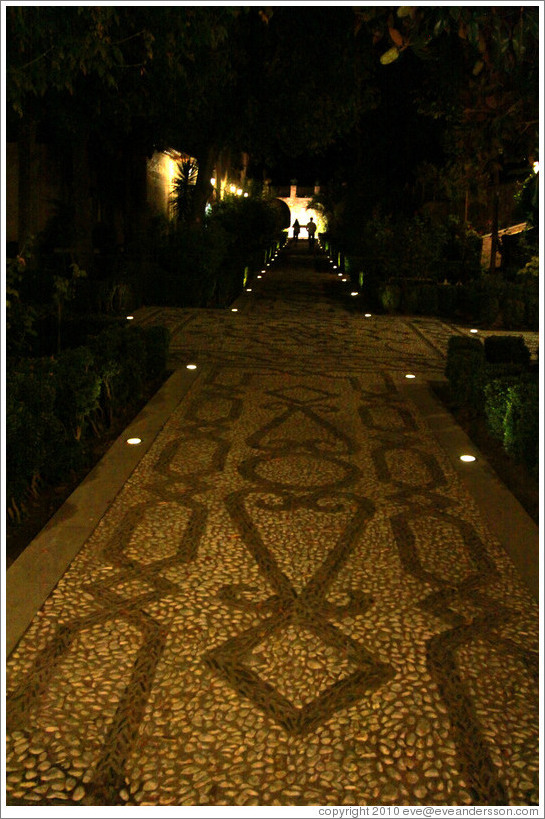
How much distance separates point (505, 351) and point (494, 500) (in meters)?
3.56

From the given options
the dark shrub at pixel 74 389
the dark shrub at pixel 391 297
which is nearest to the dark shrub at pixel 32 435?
the dark shrub at pixel 74 389

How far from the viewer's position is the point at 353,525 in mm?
3980

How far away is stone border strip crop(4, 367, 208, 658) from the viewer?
3070 mm

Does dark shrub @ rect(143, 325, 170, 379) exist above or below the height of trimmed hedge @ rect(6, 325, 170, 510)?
above

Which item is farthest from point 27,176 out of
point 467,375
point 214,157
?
point 467,375

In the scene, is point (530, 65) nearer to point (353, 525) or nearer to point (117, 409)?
point (353, 525)

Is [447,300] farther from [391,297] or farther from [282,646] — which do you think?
[282,646]

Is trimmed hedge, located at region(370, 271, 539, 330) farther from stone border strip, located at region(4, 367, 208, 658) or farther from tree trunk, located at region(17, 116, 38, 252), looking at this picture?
stone border strip, located at region(4, 367, 208, 658)

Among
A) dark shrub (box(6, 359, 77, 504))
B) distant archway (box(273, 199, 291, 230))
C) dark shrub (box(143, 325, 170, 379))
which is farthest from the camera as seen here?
distant archway (box(273, 199, 291, 230))

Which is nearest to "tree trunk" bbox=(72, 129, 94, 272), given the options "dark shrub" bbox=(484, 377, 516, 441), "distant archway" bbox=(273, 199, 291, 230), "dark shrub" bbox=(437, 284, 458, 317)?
"dark shrub" bbox=(437, 284, 458, 317)

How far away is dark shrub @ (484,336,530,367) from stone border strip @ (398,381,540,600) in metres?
1.49

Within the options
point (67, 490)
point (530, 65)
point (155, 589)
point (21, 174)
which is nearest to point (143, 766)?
point (155, 589)

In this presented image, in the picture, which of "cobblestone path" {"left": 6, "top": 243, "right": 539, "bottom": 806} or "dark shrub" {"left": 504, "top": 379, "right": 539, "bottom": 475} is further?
"dark shrub" {"left": 504, "top": 379, "right": 539, "bottom": 475}

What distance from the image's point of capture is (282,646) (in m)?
2.82
